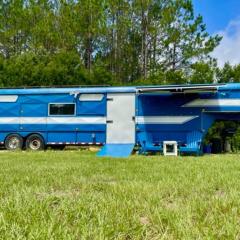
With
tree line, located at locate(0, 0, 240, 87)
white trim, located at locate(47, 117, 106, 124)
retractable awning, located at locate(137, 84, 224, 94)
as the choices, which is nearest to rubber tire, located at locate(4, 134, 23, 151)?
white trim, located at locate(47, 117, 106, 124)

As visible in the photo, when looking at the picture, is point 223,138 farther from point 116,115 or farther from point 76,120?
point 76,120

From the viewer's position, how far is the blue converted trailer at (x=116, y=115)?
1870 centimetres

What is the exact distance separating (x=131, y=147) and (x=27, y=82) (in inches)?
582

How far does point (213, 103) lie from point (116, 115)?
3.78 m

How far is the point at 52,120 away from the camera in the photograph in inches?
829

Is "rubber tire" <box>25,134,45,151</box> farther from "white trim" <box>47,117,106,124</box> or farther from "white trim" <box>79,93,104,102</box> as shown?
"white trim" <box>79,93,104,102</box>

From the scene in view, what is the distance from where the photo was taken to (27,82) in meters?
32.0

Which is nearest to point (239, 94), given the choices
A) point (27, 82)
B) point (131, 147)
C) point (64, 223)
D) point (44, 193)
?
point (131, 147)

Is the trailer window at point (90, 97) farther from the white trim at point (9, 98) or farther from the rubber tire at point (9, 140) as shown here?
the rubber tire at point (9, 140)

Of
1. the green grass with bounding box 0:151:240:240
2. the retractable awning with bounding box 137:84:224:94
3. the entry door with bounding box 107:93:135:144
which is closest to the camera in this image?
the green grass with bounding box 0:151:240:240

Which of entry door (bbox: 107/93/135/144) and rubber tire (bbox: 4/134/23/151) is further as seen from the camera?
rubber tire (bbox: 4/134/23/151)

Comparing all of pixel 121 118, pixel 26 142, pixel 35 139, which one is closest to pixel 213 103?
pixel 121 118

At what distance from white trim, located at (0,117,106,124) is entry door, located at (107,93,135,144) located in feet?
1.55

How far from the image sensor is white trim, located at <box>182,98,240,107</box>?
18394mm
